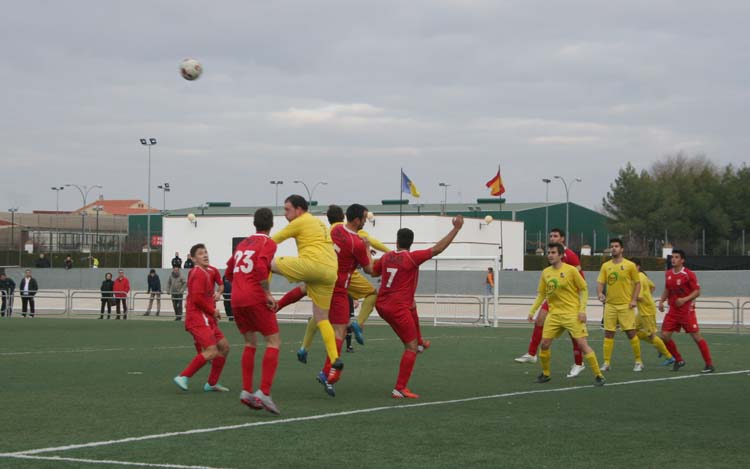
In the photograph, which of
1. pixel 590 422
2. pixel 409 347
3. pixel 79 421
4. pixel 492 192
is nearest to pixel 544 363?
pixel 409 347

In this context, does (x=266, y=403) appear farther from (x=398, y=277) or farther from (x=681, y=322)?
(x=681, y=322)

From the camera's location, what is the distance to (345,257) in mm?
12469

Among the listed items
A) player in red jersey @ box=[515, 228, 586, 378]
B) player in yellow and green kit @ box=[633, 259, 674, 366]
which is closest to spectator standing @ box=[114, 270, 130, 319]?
player in red jersey @ box=[515, 228, 586, 378]

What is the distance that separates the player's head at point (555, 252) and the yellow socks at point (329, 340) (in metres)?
3.50

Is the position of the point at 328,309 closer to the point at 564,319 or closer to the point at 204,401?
the point at 204,401

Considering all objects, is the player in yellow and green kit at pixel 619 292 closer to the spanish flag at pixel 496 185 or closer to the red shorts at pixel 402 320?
the red shorts at pixel 402 320

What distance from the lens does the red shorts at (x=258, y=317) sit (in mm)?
10094

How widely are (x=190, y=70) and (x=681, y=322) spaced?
43.0 ft

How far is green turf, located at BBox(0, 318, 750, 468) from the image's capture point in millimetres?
7773

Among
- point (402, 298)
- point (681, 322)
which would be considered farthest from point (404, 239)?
point (681, 322)

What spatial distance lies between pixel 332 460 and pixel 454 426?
210 centimetres

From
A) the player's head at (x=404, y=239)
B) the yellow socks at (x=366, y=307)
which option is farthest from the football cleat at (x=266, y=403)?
the yellow socks at (x=366, y=307)

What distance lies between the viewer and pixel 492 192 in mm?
58781

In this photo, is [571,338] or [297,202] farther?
[571,338]
